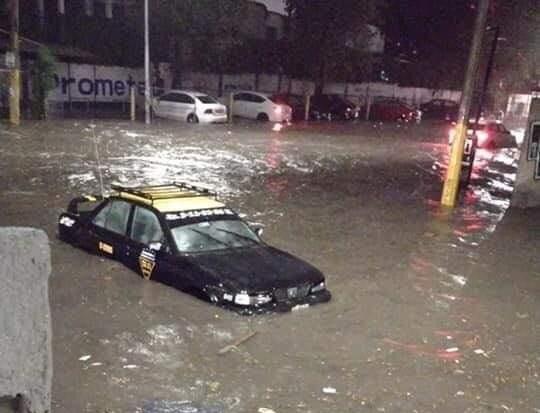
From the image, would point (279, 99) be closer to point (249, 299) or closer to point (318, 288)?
point (318, 288)

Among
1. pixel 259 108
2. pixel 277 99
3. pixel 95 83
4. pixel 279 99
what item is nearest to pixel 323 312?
pixel 259 108

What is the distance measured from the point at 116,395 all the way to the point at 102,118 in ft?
87.8

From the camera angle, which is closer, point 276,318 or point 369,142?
point 276,318

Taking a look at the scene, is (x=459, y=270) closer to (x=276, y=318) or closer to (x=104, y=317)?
(x=276, y=318)

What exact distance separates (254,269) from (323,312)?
1.03m

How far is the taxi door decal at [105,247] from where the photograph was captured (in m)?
9.34

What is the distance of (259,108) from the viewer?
34.7 meters

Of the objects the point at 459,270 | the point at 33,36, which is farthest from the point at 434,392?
the point at 33,36

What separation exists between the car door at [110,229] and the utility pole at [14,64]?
1686 centimetres

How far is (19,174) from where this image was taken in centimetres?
1592

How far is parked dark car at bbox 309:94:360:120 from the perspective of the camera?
40.7m

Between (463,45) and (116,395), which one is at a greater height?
(463,45)

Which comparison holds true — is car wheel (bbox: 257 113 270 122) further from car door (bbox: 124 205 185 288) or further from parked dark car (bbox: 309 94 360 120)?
car door (bbox: 124 205 185 288)

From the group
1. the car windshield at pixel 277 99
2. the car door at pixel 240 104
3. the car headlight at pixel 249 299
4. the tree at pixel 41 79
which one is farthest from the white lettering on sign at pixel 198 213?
the car door at pixel 240 104
